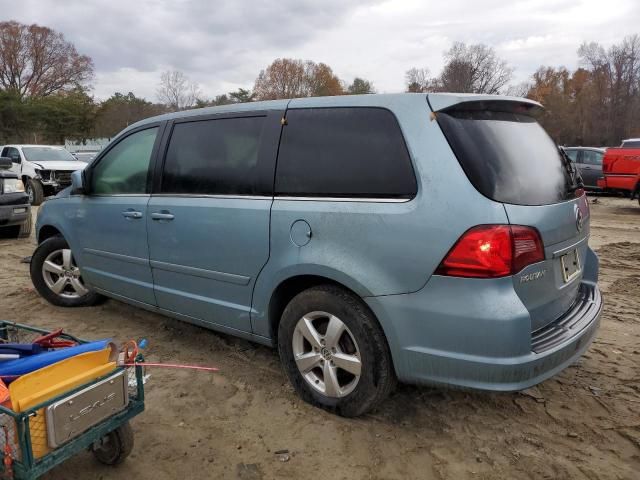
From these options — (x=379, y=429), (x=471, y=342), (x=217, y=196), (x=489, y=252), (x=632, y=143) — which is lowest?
(x=379, y=429)

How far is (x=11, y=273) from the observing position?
622 centimetres

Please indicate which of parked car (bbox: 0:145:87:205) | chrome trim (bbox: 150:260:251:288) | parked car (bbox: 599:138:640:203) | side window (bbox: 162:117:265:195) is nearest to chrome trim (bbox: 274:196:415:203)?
side window (bbox: 162:117:265:195)

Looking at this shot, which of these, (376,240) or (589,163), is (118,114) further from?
(376,240)

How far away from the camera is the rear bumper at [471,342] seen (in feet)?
7.48

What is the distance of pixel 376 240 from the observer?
2.52 metres

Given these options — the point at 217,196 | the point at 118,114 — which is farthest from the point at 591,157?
the point at 118,114

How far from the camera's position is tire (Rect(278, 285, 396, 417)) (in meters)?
2.60

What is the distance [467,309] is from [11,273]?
5898mm

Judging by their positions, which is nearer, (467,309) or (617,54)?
(467,309)

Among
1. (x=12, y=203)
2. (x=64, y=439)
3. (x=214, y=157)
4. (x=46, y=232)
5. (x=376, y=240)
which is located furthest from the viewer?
(x=12, y=203)

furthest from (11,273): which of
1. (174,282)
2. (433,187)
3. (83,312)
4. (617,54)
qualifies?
(617,54)

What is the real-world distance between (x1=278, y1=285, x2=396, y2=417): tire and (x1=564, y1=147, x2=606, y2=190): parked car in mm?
14428

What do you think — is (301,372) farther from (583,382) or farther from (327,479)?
(583,382)

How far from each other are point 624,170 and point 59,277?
12555 mm
